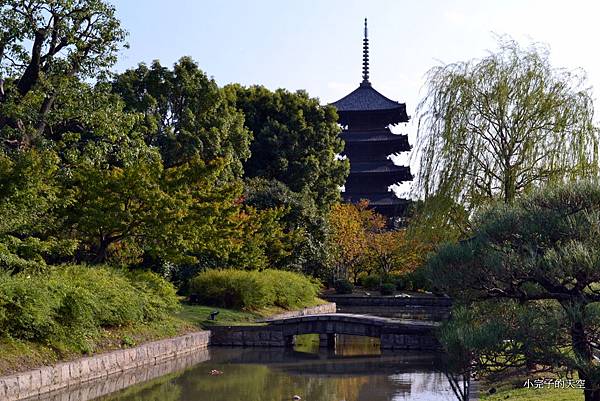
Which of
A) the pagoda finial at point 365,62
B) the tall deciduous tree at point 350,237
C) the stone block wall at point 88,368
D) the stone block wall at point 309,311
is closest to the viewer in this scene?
the stone block wall at point 88,368

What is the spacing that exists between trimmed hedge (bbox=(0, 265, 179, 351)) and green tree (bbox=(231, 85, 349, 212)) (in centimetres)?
1884

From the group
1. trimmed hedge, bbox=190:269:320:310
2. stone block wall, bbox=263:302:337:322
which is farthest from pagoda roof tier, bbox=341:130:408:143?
trimmed hedge, bbox=190:269:320:310

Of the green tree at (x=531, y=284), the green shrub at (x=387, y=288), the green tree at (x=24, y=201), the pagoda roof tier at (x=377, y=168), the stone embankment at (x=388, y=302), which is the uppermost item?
the pagoda roof tier at (x=377, y=168)

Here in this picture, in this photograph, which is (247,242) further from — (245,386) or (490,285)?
(490,285)

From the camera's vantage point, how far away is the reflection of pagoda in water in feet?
174

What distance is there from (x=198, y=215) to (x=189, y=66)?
975 cm

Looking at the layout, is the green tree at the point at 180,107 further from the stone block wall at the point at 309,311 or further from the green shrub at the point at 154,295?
the green shrub at the point at 154,295

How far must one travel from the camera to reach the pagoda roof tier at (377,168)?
173 ft

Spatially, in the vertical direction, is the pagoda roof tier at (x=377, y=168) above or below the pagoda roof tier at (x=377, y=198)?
above

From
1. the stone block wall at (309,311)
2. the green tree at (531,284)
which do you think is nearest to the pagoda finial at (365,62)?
the stone block wall at (309,311)

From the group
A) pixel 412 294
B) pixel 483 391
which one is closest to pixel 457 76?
pixel 483 391

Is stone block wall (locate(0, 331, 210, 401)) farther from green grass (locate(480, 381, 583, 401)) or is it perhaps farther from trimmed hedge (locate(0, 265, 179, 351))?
green grass (locate(480, 381, 583, 401))

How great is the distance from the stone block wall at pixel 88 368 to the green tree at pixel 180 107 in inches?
389

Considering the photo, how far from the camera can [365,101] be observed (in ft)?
183
